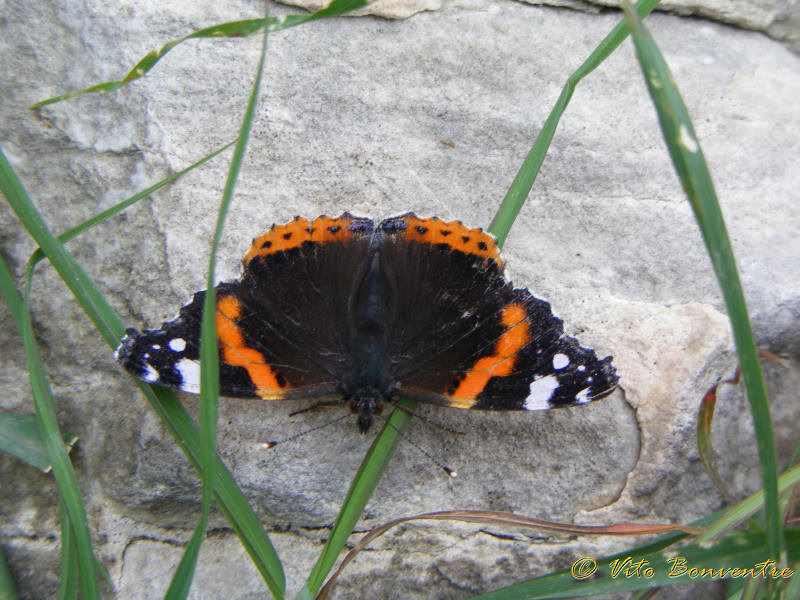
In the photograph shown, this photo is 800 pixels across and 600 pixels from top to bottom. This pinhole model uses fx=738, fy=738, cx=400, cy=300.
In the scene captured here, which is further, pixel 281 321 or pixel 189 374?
pixel 281 321

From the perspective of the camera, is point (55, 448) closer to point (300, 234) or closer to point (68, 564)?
point (68, 564)

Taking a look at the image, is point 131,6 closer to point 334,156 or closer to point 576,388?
point 334,156

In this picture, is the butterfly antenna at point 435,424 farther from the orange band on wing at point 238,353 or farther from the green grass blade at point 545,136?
the green grass blade at point 545,136

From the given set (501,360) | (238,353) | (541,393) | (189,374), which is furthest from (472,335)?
(189,374)

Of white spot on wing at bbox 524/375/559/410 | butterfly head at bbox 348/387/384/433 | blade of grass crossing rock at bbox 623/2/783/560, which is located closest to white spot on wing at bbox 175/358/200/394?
→ butterfly head at bbox 348/387/384/433

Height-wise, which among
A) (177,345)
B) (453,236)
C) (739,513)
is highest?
(453,236)

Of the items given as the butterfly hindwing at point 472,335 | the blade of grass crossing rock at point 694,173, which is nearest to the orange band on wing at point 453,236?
the butterfly hindwing at point 472,335

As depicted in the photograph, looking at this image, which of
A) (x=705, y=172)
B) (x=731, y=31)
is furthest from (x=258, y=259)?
(x=731, y=31)
